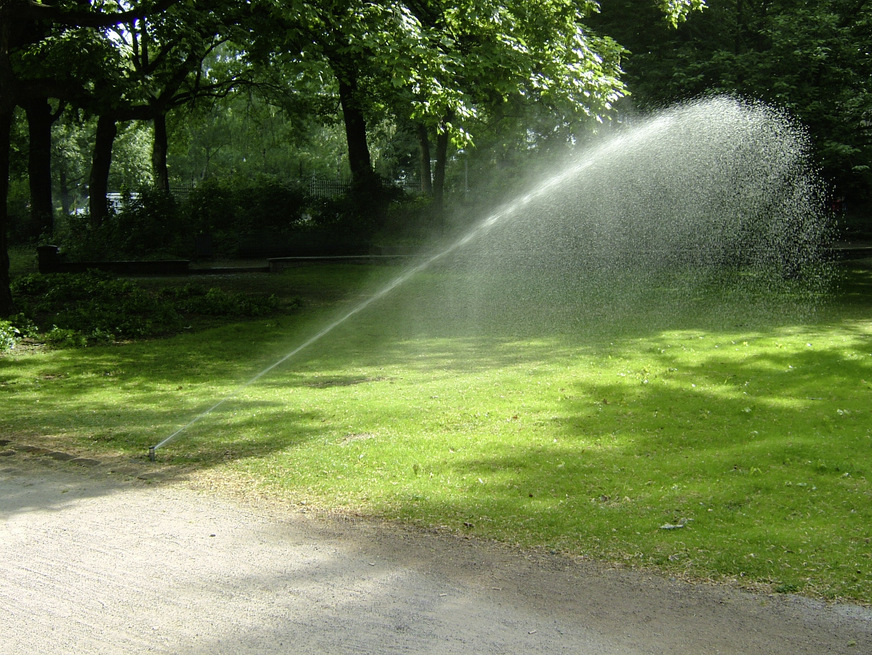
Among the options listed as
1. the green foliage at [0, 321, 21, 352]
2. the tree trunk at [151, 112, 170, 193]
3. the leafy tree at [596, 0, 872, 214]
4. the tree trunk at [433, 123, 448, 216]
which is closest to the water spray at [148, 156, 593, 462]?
the tree trunk at [433, 123, 448, 216]

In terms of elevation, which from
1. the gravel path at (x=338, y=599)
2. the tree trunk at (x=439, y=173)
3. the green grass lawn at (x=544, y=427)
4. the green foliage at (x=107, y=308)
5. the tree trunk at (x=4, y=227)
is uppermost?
the tree trunk at (x=439, y=173)

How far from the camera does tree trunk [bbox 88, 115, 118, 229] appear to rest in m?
25.9

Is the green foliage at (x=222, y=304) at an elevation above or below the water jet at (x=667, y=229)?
below

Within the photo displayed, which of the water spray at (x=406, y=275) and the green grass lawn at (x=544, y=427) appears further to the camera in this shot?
the water spray at (x=406, y=275)

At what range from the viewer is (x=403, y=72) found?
37.6 feet

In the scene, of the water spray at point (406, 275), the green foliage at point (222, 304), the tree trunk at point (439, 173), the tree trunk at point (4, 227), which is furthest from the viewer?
the tree trunk at point (439, 173)

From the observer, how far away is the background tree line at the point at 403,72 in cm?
1249

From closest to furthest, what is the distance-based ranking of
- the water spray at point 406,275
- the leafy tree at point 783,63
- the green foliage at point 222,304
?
the water spray at point 406,275 → the green foliage at point 222,304 → the leafy tree at point 783,63

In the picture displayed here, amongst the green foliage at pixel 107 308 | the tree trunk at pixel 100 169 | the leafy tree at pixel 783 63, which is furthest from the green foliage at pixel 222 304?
the leafy tree at pixel 783 63

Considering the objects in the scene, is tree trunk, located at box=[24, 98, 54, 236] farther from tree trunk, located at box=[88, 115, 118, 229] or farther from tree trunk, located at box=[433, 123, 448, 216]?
tree trunk, located at box=[433, 123, 448, 216]

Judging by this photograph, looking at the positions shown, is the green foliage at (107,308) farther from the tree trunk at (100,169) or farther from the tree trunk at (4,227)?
the tree trunk at (100,169)

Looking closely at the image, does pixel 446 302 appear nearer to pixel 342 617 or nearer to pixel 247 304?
pixel 247 304

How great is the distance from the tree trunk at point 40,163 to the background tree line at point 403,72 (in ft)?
0.23

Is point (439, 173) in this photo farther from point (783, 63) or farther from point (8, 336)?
point (8, 336)
